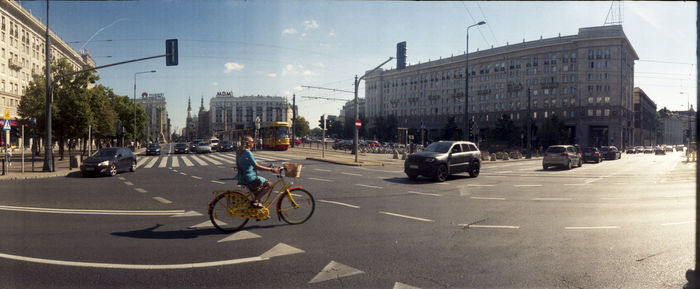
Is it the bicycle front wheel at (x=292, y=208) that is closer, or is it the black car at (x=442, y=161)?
the bicycle front wheel at (x=292, y=208)

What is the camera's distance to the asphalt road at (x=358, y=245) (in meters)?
4.20

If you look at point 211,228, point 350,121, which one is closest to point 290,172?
point 211,228

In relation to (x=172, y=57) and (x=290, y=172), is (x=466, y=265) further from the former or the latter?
(x=172, y=57)

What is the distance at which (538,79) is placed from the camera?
85438 millimetres

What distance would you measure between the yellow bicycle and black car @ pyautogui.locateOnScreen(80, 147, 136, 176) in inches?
523

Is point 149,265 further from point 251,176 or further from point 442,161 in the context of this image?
point 442,161

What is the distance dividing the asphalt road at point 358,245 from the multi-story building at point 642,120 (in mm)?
132476

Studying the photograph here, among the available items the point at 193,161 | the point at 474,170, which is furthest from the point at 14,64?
the point at 474,170

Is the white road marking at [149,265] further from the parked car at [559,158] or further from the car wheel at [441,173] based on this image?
the parked car at [559,158]

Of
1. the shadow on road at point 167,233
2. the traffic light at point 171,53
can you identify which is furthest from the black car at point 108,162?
the shadow on road at point 167,233

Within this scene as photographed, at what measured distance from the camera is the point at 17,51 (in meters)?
52.5

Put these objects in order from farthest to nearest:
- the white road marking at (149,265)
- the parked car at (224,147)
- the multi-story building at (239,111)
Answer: the multi-story building at (239,111) → the parked car at (224,147) → the white road marking at (149,265)

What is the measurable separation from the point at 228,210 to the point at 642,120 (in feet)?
471

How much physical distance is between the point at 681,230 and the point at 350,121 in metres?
122
